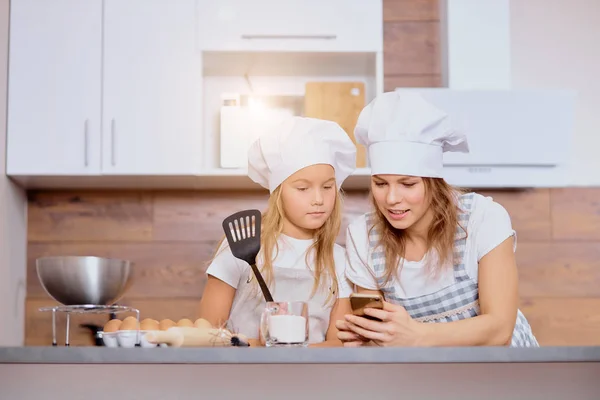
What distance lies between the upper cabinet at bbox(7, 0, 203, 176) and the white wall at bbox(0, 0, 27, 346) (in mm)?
32

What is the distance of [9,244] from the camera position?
2650 mm

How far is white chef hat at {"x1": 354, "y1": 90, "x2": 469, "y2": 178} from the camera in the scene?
5.30ft

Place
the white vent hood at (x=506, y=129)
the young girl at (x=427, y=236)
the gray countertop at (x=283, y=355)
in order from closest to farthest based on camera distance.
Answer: the gray countertop at (x=283, y=355)
the young girl at (x=427, y=236)
the white vent hood at (x=506, y=129)

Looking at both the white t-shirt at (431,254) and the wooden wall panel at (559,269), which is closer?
the white t-shirt at (431,254)

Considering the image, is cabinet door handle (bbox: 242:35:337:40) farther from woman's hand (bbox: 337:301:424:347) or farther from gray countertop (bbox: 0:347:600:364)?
gray countertop (bbox: 0:347:600:364)

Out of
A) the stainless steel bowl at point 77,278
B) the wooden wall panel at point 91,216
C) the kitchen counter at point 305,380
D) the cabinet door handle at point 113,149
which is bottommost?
the kitchen counter at point 305,380

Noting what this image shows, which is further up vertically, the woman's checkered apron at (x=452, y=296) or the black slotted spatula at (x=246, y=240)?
the black slotted spatula at (x=246, y=240)

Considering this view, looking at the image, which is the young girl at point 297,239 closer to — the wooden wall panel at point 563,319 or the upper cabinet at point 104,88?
the upper cabinet at point 104,88

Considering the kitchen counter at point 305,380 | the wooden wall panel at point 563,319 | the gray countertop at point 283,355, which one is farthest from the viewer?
the wooden wall panel at point 563,319

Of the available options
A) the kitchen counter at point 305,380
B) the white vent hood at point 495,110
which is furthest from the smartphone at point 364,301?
the white vent hood at point 495,110

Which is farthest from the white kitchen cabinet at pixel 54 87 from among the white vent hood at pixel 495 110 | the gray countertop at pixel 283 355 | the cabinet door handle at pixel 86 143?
the gray countertop at pixel 283 355

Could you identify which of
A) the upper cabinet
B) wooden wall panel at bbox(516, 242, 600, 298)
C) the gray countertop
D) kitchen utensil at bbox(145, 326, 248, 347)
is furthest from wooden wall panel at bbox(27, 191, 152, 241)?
the gray countertop

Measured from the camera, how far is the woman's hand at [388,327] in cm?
136

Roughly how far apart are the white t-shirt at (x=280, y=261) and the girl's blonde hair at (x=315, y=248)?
14mm
